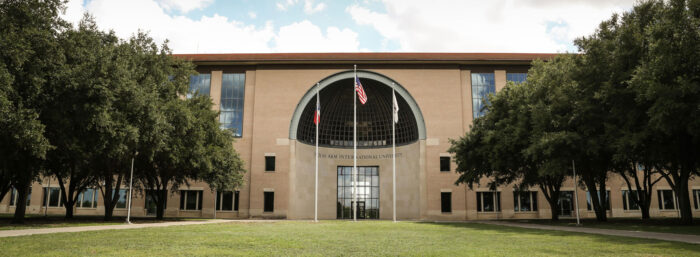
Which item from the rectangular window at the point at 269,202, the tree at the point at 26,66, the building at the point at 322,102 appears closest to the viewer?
the tree at the point at 26,66

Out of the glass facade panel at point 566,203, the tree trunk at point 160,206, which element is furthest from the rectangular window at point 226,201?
the glass facade panel at point 566,203

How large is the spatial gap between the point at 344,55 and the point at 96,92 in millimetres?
29911

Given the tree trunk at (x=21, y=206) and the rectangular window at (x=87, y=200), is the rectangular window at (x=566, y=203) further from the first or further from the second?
the rectangular window at (x=87, y=200)

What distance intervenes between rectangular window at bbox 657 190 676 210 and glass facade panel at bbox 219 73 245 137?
47.7 metres

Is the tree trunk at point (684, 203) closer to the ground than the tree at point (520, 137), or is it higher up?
closer to the ground

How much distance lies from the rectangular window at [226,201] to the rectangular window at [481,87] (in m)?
28.4

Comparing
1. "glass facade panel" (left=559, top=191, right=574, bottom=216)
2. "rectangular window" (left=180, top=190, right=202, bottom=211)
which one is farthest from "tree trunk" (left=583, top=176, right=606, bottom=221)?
"rectangular window" (left=180, top=190, right=202, bottom=211)

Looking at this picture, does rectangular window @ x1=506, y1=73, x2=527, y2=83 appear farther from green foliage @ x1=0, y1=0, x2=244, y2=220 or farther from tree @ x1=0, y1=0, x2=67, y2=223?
tree @ x1=0, y1=0, x2=67, y2=223

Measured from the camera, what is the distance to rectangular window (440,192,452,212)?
152 ft

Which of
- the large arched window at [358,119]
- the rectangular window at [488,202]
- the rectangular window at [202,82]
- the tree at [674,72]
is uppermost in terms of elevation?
the rectangular window at [202,82]

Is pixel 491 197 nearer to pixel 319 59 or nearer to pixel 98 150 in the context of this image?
pixel 319 59

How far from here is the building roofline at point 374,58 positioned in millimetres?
47594

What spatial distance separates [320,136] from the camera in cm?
5394

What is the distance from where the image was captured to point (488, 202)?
47438 mm
